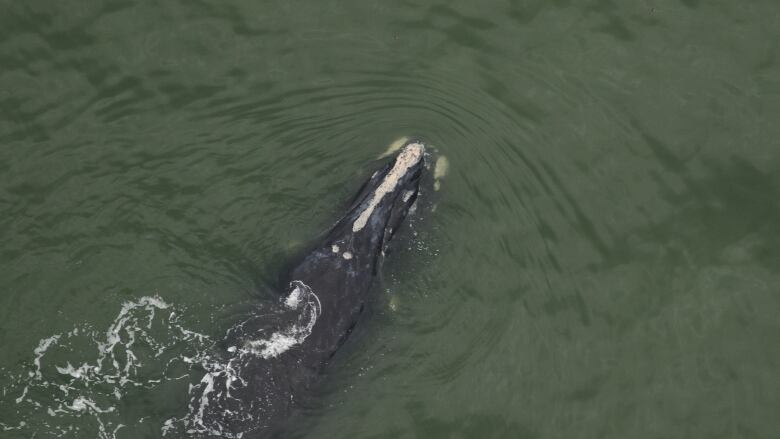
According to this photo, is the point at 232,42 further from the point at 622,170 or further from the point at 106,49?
the point at 622,170

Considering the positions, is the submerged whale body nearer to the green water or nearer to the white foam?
the white foam

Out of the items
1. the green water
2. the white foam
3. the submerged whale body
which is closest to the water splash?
the green water

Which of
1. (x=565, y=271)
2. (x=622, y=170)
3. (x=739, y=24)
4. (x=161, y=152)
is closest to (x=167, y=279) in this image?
(x=161, y=152)

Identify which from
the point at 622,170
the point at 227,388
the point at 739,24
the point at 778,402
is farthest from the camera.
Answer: the point at 739,24

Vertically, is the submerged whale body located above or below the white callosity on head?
below

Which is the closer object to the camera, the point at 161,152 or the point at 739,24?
the point at 161,152
